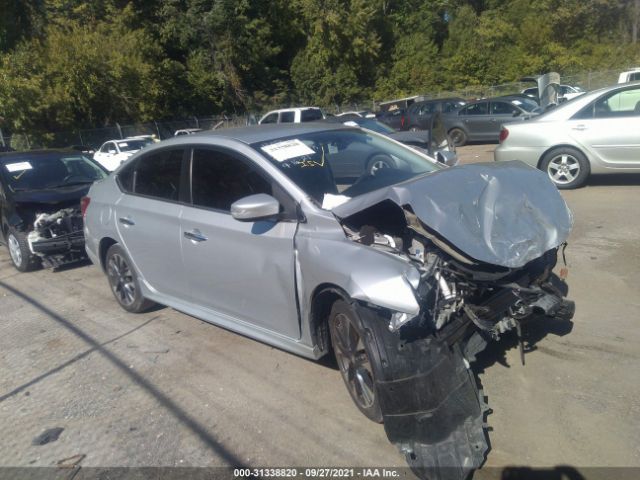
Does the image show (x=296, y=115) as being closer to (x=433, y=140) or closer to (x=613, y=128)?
(x=433, y=140)

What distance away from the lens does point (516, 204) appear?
3.72 meters

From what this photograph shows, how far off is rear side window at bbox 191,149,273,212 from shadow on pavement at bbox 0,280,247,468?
1.43 meters

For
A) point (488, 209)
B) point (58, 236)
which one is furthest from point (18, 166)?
point (488, 209)

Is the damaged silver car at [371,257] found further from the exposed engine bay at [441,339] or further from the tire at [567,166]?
the tire at [567,166]

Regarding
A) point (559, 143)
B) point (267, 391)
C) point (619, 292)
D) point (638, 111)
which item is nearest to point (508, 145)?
point (559, 143)

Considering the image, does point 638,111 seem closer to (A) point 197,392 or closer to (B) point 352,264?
(B) point 352,264

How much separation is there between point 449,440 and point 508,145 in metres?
7.25

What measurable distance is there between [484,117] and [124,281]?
15.2 m

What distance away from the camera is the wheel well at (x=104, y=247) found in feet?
19.5

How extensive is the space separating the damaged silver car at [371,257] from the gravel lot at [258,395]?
0.33 meters

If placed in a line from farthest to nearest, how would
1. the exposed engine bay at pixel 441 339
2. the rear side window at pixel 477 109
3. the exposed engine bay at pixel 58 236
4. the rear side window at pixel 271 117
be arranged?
the rear side window at pixel 271 117 → the rear side window at pixel 477 109 → the exposed engine bay at pixel 58 236 → the exposed engine bay at pixel 441 339

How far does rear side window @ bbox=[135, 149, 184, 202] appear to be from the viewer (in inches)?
195

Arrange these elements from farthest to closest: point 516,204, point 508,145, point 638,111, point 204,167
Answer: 1. point 508,145
2. point 638,111
3. point 204,167
4. point 516,204

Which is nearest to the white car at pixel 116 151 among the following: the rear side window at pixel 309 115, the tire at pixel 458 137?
the rear side window at pixel 309 115
